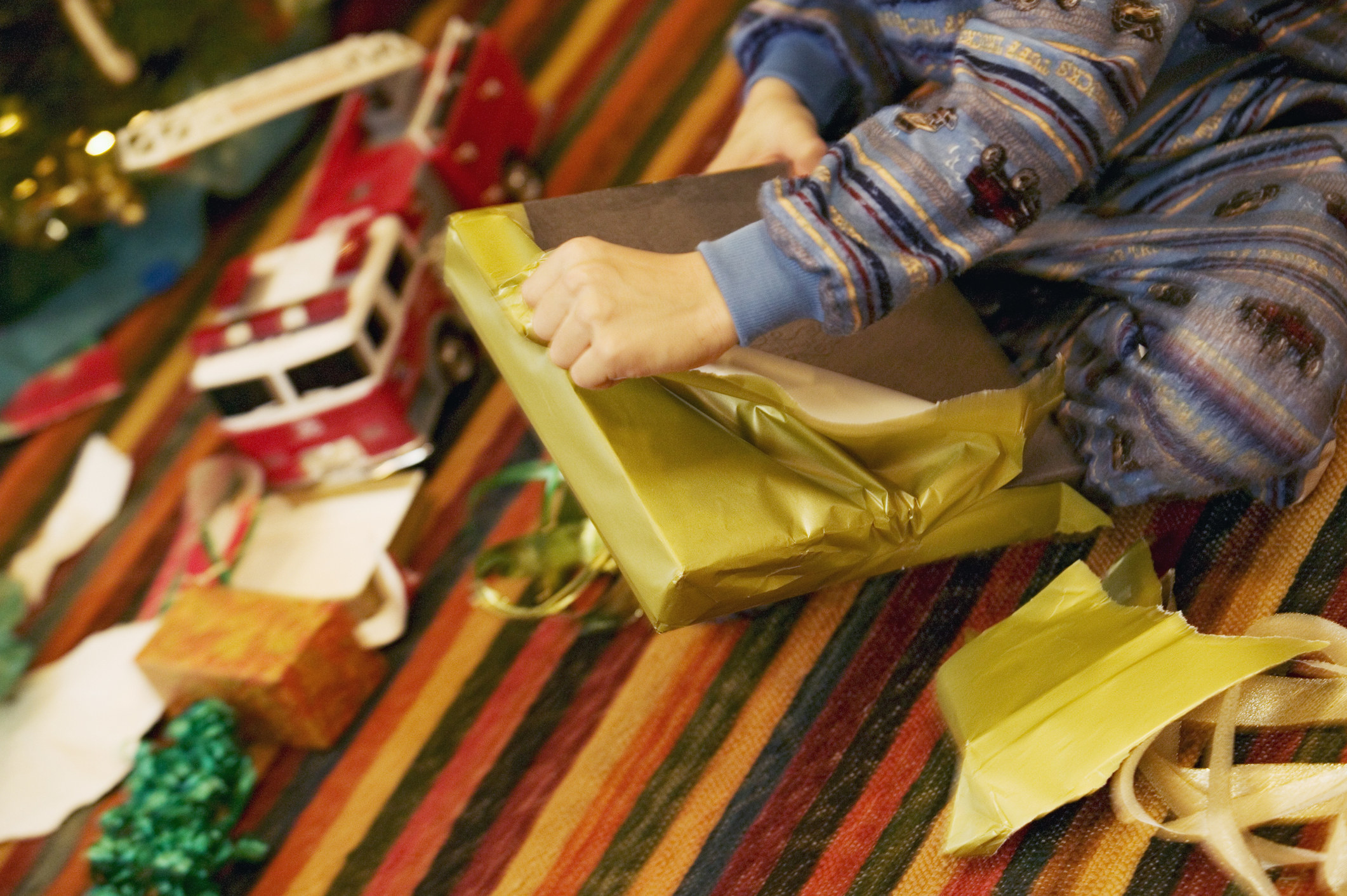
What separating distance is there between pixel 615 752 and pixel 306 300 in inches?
19.0

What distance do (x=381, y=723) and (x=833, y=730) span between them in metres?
0.36

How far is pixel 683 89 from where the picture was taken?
3.99ft

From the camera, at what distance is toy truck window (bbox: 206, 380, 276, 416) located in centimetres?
91

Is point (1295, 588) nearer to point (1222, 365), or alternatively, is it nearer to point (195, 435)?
point (1222, 365)

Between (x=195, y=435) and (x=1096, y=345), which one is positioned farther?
(x=195, y=435)

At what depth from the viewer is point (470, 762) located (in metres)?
0.77

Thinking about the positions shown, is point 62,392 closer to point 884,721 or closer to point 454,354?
point 454,354

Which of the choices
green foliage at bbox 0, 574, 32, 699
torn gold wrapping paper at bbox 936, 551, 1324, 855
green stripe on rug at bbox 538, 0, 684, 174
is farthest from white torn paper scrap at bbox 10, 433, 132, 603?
torn gold wrapping paper at bbox 936, 551, 1324, 855

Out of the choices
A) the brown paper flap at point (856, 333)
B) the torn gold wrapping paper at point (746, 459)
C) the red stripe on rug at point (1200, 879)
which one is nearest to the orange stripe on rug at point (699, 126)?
the brown paper flap at point (856, 333)

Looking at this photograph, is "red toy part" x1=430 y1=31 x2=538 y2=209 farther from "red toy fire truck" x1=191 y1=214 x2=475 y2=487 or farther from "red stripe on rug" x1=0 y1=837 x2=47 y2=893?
"red stripe on rug" x1=0 y1=837 x2=47 y2=893

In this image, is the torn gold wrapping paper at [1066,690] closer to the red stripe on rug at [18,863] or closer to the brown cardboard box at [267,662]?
the brown cardboard box at [267,662]

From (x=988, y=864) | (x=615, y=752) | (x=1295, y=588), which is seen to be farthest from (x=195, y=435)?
(x=1295, y=588)

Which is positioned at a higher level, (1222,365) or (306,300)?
(306,300)

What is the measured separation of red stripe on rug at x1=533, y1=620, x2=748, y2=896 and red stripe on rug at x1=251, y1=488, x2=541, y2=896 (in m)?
0.19
